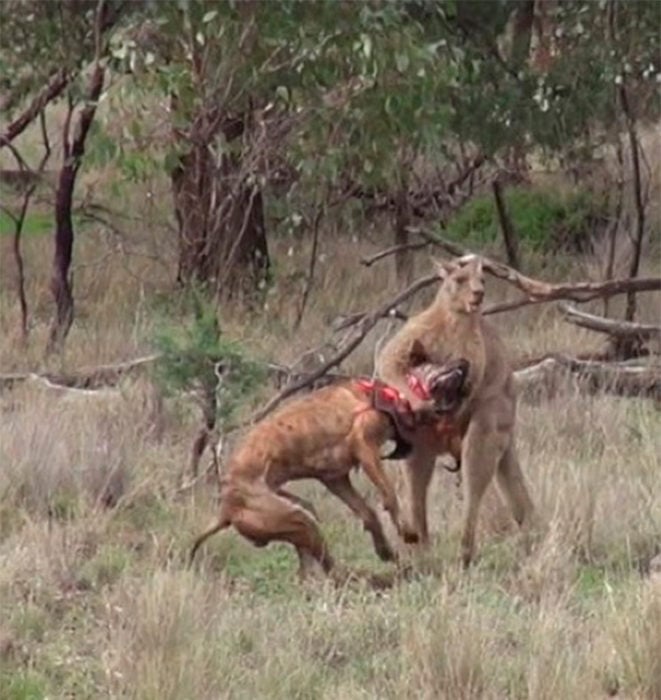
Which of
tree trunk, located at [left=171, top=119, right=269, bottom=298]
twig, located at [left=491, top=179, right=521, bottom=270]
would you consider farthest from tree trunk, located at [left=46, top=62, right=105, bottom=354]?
twig, located at [left=491, top=179, right=521, bottom=270]

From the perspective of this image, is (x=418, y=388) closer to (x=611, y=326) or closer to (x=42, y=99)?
(x=611, y=326)

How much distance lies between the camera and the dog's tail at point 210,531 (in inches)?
313

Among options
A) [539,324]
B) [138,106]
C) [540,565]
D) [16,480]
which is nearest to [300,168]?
[138,106]

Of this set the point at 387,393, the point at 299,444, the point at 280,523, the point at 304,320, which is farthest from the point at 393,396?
the point at 304,320

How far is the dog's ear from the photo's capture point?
8.46m

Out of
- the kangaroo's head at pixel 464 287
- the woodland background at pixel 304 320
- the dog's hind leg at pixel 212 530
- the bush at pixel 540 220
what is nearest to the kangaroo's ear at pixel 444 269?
the kangaroo's head at pixel 464 287

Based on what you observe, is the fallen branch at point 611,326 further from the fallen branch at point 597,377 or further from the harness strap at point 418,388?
the harness strap at point 418,388

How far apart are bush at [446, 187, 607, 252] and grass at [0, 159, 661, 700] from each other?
8642 mm

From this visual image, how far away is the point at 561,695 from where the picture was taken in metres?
6.36

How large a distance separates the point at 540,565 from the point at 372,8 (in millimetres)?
4834

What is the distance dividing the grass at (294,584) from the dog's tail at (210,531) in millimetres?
60

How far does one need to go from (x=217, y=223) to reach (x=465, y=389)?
6754mm

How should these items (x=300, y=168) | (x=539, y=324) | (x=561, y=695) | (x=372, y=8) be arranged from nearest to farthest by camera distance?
(x=561, y=695), (x=372, y=8), (x=300, y=168), (x=539, y=324)

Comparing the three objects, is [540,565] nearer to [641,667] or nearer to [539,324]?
[641,667]
